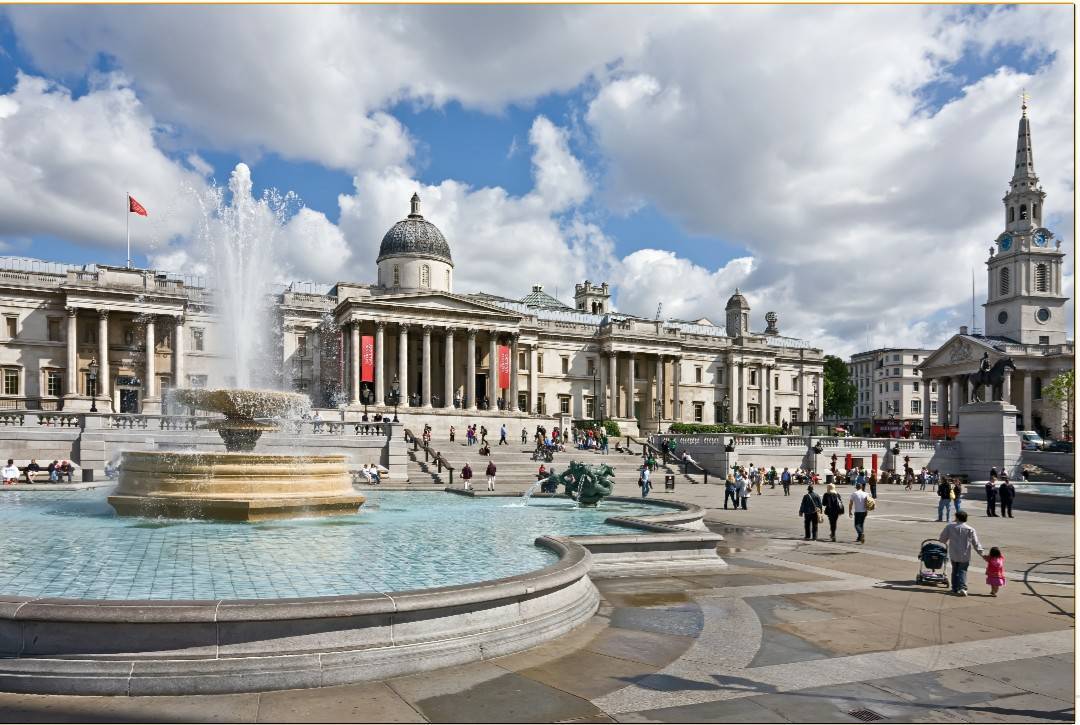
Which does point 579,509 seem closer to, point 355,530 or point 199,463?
point 355,530

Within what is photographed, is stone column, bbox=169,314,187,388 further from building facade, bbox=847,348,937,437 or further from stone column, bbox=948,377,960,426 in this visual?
building facade, bbox=847,348,937,437

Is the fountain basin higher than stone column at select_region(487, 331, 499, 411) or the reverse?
the reverse

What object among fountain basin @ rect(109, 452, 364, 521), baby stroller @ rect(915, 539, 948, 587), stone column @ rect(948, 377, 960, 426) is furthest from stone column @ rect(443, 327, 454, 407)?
stone column @ rect(948, 377, 960, 426)

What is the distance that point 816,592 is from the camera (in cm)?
1192

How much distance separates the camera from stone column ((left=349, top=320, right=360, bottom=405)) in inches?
2340

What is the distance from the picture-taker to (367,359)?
→ 59438mm

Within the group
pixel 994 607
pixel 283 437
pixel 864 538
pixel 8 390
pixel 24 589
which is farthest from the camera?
pixel 8 390

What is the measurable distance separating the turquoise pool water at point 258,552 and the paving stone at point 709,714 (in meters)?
3.70

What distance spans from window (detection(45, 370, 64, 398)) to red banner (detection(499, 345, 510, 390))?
116 feet

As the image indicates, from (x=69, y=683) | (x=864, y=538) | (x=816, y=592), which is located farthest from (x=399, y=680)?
(x=864, y=538)

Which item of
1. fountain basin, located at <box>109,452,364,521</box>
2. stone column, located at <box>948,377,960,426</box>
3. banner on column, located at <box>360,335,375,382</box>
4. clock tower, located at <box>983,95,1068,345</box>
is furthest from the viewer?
clock tower, located at <box>983,95,1068,345</box>

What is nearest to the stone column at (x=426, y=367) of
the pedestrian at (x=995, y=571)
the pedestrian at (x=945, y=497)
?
the pedestrian at (x=945, y=497)

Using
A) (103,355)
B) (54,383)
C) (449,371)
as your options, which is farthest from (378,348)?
(54,383)

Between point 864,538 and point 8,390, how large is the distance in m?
62.2
